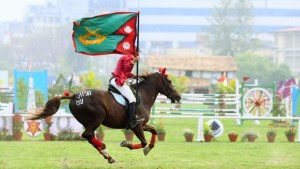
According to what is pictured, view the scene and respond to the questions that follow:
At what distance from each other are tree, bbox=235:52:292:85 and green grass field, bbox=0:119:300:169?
248 ft

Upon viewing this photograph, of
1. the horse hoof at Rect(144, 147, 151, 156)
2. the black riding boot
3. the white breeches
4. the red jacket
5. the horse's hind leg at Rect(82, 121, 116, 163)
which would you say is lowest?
the horse hoof at Rect(144, 147, 151, 156)

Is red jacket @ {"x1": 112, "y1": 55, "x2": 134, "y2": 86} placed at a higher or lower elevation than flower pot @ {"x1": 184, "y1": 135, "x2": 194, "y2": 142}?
higher

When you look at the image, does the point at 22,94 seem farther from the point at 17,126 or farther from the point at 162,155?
the point at 162,155

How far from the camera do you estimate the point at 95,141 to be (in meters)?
17.5

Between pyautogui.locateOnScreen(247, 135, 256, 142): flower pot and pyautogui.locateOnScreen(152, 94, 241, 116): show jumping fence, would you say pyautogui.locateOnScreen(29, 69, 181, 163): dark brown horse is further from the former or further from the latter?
pyautogui.locateOnScreen(152, 94, 241, 116): show jumping fence

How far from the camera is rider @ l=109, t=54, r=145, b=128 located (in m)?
18.2

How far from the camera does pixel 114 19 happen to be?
18.6 m

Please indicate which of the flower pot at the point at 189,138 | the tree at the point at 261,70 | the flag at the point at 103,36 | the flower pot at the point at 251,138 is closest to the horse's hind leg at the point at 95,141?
the flag at the point at 103,36

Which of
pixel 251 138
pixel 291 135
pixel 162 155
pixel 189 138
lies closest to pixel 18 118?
pixel 189 138

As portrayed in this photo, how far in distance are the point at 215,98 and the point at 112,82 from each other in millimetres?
23215

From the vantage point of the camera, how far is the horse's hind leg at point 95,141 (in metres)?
17.3

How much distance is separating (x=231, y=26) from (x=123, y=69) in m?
110

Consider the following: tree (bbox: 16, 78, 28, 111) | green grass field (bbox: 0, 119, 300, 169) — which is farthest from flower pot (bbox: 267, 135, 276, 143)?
tree (bbox: 16, 78, 28, 111)

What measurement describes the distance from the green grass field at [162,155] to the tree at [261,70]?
7569 centimetres
